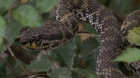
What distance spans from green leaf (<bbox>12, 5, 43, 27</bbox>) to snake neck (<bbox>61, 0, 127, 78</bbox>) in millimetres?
497

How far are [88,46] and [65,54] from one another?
0.44 ft

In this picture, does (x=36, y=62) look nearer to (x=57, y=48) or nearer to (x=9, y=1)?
(x=57, y=48)

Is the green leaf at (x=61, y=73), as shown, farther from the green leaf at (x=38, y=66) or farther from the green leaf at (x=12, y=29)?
the green leaf at (x=12, y=29)

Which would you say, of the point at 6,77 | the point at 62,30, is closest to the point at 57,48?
the point at 62,30

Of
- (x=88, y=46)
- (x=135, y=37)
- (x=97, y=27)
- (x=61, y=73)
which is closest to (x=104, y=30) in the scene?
(x=97, y=27)

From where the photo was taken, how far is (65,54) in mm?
1249

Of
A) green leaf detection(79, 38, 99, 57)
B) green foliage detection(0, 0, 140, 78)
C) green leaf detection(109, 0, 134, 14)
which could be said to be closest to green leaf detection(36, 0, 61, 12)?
green foliage detection(0, 0, 140, 78)

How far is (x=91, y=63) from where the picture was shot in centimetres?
130

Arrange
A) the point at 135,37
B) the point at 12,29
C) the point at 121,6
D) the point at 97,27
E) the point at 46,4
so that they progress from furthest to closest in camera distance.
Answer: the point at 121,6 < the point at 97,27 < the point at 12,29 < the point at 135,37 < the point at 46,4

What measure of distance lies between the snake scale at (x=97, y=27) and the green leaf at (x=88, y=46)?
0.13 metres

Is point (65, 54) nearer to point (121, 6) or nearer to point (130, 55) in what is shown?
point (121, 6)

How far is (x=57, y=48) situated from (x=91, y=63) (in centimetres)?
16

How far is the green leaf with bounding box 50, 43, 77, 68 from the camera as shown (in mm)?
1225

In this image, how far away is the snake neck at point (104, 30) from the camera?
3.41ft
